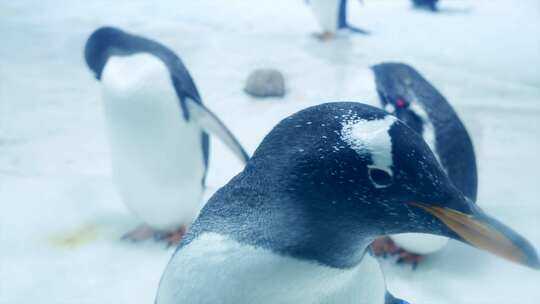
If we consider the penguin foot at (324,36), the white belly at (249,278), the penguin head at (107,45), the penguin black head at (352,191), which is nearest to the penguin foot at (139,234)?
the penguin head at (107,45)

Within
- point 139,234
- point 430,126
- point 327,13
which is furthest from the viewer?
point 327,13

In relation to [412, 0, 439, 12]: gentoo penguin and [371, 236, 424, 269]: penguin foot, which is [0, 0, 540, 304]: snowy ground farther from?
[412, 0, 439, 12]: gentoo penguin

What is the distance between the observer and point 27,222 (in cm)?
201

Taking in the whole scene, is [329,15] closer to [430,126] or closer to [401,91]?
[401,91]

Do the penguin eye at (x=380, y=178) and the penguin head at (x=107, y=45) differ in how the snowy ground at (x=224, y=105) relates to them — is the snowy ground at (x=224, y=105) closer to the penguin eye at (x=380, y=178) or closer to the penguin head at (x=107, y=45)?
the penguin head at (x=107, y=45)

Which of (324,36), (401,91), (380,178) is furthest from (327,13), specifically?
(380,178)

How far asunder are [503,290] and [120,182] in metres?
1.32

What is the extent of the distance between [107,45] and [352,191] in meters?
1.28

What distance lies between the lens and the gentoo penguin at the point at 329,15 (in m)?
4.43

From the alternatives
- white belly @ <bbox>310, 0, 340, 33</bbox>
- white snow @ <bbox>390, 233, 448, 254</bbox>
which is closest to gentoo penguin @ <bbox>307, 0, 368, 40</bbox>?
white belly @ <bbox>310, 0, 340, 33</bbox>

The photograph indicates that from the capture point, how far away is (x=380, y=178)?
29.9 inches

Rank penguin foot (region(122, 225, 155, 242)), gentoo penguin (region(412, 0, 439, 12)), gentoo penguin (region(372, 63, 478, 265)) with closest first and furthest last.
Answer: gentoo penguin (region(372, 63, 478, 265)) → penguin foot (region(122, 225, 155, 242)) → gentoo penguin (region(412, 0, 439, 12))

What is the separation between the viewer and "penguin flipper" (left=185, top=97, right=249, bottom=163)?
1.72m

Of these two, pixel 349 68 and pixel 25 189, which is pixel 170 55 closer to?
pixel 25 189
